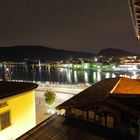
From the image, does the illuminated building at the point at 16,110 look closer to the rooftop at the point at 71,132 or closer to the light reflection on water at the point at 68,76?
the rooftop at the point at 71,132

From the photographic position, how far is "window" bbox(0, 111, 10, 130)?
39.4 feet

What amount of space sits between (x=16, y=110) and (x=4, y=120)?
40.9 inches

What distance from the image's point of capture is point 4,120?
12.2m

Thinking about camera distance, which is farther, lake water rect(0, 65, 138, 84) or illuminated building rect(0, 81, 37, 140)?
lake water rect(0, 65, 138, 84)

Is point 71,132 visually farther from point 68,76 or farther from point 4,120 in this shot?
point 68,76

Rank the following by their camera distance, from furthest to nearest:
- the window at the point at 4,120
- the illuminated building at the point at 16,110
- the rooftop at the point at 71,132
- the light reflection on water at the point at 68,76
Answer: the light reflection on water at the point at 68,76, the illuminated building at the point at 16,110, the window at the point at 4,120, the rooftop at the point at 71,132

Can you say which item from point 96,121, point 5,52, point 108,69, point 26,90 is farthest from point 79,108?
point 5,52

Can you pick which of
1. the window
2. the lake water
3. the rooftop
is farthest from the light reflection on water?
the rooftop

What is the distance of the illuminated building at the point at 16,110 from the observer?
12.1 meters

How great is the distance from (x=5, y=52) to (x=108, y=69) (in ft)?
309

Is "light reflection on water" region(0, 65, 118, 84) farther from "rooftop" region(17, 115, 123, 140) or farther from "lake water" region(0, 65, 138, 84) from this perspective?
"rooftop" region(17, 115, 123, 140)

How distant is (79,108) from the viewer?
10.1 meters

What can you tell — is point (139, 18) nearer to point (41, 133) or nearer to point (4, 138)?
point (41, 133)

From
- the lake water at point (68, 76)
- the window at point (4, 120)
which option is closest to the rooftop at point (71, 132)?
the window at point (4, 120)
